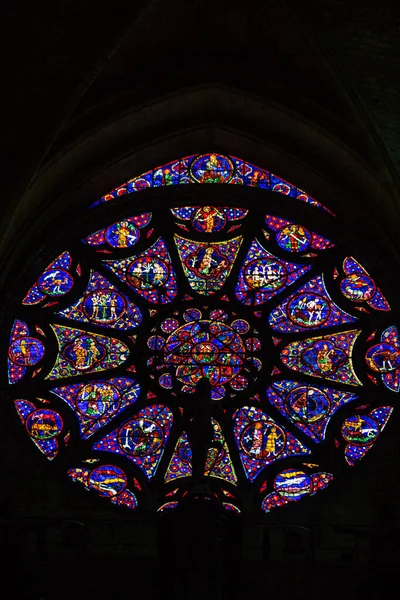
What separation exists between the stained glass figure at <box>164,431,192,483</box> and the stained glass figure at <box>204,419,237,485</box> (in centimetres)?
20

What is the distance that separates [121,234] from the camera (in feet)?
62.0

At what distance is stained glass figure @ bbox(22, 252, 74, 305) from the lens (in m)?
18.3

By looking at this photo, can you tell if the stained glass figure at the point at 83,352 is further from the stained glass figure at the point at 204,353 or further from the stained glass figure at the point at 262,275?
the stained glass figure at the point at 262,275

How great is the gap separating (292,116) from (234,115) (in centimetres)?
80

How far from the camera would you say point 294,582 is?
52.1ft

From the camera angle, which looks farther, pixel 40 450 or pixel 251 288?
pixel 251 288

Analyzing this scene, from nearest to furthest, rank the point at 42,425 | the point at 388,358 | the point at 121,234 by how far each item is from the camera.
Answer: the point at 42,425, the point at 388,358, the point at 121,234

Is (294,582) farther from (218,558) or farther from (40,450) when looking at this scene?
(40,450)

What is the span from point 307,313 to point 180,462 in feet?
7.56

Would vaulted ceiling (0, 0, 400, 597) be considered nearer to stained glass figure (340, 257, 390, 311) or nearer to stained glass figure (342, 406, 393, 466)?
stained glass figure (342, 406, 393, 466)

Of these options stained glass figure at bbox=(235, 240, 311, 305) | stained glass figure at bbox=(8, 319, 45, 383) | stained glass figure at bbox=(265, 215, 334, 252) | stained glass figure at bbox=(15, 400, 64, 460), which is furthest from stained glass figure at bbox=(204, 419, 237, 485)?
stained glass figure at bbox=(265, 215, 334, 252)

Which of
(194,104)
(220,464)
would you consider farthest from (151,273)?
(220,464)

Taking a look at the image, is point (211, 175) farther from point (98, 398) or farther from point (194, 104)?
point (98, 398)

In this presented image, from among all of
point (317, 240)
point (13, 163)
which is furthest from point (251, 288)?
point (13, 163)
